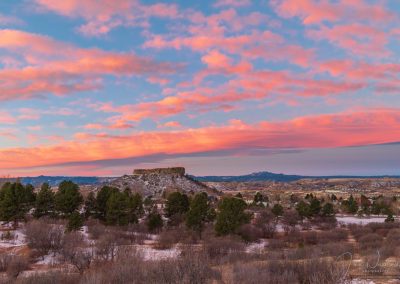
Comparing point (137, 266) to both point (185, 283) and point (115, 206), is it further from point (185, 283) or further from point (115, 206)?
point (115, 206)

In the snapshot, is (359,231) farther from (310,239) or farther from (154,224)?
(154,224)

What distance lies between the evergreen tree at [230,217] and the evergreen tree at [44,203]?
839 inches

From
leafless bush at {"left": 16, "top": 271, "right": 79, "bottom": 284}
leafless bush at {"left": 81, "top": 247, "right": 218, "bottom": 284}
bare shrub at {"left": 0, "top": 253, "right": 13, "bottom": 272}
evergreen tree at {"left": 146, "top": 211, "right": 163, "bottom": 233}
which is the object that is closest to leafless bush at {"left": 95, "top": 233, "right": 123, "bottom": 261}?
bare shrub at {"left": 0, "top": 253, "right": 13, "bottom": 272}

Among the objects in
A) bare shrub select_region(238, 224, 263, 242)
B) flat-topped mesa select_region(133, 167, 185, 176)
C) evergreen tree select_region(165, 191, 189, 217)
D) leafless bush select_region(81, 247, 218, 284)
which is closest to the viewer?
leafless bush select_region(81, 247, 218, 284)

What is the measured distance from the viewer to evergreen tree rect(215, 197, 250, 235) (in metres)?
40.2

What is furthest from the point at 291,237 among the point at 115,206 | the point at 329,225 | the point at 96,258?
the point at 96,258

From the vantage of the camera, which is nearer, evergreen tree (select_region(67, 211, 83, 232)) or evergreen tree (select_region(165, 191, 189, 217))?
evergreen tree (select_region(67, 211, 83, 232))

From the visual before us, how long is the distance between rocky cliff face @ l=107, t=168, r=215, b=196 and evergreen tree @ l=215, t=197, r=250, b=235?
2728 inches

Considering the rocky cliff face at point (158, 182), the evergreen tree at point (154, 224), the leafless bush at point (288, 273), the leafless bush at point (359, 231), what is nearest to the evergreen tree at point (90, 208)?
the evergreen tree at point (154, 224)

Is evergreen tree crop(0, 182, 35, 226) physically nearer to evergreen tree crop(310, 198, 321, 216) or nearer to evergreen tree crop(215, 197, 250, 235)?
evergreen tree crop(215, 197, 250, 235)

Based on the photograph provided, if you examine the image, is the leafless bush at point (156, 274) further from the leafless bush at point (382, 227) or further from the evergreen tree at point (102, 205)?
the leafless bush at point (382, 227)

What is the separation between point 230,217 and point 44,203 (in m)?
23.2

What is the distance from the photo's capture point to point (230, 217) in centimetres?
4112

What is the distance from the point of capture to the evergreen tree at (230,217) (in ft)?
132
